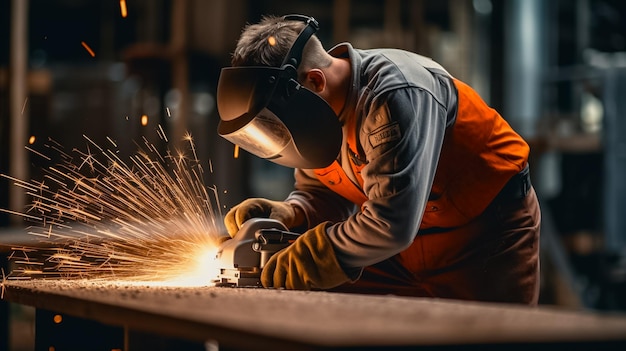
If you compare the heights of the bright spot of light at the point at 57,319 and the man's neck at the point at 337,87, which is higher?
the man's neck at the point at 337,87

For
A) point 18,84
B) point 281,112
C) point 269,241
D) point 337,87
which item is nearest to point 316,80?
point 337,87

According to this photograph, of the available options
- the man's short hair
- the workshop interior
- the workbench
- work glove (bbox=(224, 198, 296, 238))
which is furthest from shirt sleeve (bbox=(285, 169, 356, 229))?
the workshop interior

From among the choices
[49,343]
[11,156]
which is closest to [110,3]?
[11,156]

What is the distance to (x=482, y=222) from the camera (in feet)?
10.2

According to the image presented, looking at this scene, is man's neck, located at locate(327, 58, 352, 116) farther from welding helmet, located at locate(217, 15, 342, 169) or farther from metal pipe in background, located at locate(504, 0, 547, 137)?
metal pipe in background, located at locate(504, 0, 547, 137)

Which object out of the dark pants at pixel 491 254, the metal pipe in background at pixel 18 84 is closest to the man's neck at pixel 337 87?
the dark pants at pixel 491 254

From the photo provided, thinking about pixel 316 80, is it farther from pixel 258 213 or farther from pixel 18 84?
pixel 18 84

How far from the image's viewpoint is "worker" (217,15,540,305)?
2730 mm

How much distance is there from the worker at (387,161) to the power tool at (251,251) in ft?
0.46

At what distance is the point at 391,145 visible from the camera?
2.73m

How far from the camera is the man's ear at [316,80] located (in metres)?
2.94

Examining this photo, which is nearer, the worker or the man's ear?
the worker

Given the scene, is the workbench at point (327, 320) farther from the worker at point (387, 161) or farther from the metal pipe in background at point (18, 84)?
the metal pipe in background at point (18, 84)

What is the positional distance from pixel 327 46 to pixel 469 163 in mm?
6128
